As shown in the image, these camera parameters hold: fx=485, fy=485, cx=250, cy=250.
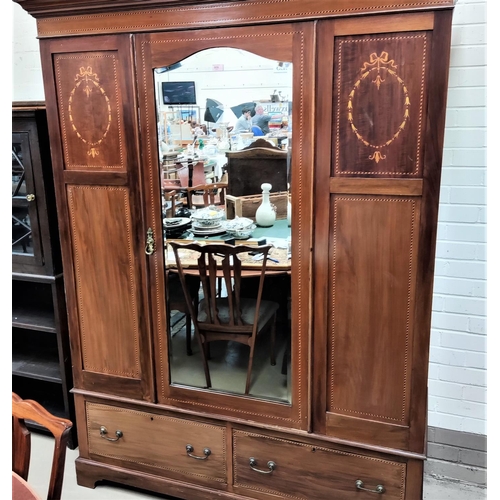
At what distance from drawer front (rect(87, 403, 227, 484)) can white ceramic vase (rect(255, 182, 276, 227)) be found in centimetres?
86

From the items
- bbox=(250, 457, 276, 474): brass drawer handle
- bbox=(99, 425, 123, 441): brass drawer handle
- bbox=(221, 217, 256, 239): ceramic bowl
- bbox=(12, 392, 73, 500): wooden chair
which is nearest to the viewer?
bbox=(12, 392, 73, 500): wooden chair

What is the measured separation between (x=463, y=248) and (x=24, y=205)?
2.02 metres

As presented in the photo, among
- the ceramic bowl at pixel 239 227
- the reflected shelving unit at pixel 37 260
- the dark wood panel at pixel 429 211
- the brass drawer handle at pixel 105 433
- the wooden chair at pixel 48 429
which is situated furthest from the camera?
the reflected shelving unit at pixel 37 260

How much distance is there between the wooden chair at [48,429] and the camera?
44.8 inches

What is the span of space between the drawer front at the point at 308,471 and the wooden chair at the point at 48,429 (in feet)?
2.95

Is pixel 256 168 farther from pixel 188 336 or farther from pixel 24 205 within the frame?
pixel 24 205

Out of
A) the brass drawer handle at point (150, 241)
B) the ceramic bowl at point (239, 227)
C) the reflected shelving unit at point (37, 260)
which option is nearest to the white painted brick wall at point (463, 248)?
the ceramic bowl at point (239, 227)

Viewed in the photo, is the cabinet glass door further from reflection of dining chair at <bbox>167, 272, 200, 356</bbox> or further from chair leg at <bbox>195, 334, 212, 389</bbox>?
chair leg at <bbox>195, 334, 212, 389</bbox>

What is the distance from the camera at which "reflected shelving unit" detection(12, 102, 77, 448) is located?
2236mm

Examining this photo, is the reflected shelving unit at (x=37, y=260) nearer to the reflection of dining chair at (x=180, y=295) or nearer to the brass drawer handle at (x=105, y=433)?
the brass drawer handle at (x=105, y=433)

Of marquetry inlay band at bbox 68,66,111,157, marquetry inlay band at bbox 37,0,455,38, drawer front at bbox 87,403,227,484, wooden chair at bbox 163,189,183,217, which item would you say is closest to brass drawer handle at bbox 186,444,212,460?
drawer front at bbox 87,403,227,484

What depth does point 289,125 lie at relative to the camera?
1.64 meters

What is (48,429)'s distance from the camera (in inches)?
47.9

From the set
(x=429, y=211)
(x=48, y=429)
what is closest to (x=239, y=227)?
(x=429, y=211)
